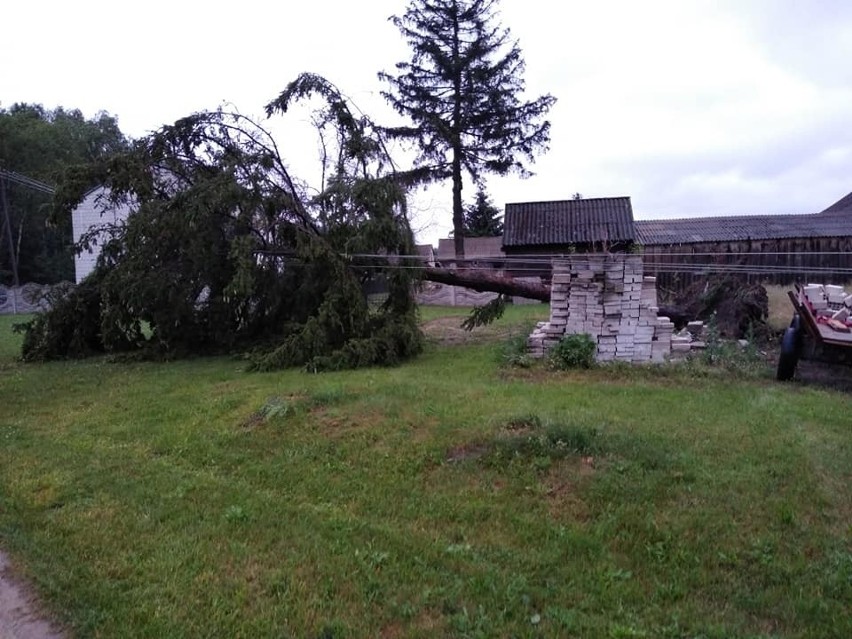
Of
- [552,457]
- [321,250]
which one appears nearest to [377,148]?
[321,250]

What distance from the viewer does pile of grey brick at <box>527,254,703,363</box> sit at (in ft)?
30.2

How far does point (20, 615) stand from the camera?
3188 mm

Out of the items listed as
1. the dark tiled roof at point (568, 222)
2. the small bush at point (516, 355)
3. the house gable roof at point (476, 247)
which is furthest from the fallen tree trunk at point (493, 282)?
the house gable roof at point (476, 247)

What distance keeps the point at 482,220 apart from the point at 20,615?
117 feet

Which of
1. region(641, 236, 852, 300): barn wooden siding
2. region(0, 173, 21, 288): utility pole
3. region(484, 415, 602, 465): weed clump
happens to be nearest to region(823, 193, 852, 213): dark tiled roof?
region(641, 236, 852, 300): barn wooden siding

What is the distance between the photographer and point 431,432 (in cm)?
575

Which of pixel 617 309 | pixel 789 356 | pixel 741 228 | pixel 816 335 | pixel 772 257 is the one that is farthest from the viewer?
pixel 741 228

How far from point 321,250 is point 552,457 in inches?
272

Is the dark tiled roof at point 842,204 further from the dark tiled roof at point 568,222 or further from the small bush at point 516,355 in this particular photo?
the small bush at point 516,355

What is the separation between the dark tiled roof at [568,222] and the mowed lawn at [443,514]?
17315 mm

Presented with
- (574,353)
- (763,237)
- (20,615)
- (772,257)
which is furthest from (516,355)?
(763,237)

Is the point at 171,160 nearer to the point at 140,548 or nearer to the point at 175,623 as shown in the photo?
the point at 140,548

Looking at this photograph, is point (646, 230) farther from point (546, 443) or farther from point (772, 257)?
point (546, 443)

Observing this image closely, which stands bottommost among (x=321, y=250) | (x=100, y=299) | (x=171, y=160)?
(x=100, y=299)
